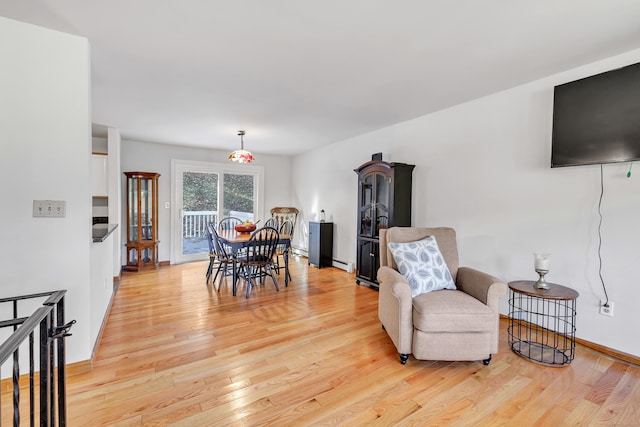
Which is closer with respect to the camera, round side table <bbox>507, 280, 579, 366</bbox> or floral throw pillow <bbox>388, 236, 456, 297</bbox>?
round side table <bbox>507, 280, 579, 366</bbox>

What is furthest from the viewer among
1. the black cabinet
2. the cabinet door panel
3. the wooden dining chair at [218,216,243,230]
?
the wooden dining chair at [218,216,243,230]

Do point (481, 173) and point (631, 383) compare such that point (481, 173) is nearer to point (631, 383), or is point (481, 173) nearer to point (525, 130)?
point (525, 130)

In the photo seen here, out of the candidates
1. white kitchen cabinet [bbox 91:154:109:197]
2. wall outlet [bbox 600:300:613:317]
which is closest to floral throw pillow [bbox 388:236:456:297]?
wall outlet [bbox 600:300:613:317]

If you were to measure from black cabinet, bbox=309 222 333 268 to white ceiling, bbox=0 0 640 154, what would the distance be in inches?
91.6

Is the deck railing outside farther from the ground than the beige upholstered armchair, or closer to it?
farther from the ground

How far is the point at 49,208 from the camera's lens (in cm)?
202

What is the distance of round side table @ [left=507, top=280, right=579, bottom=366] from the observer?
231 cm

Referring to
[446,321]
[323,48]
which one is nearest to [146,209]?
[323,48]

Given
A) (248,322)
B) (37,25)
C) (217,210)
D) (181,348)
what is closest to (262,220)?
(217,210)

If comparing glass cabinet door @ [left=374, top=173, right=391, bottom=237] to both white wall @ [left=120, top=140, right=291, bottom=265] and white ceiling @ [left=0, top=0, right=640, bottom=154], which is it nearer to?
white ceiling @ [left=0, top=0, right=640, bottom=154]

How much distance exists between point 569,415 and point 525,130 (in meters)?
2.31

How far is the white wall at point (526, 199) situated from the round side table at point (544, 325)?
122mm

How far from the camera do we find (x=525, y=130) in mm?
2891

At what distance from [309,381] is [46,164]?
2.27 metres
